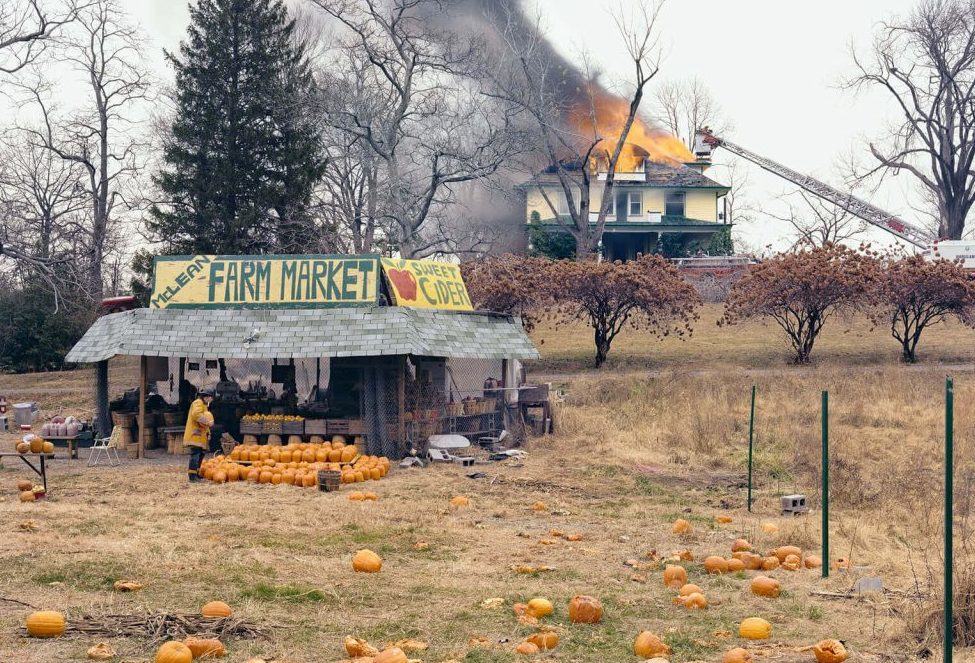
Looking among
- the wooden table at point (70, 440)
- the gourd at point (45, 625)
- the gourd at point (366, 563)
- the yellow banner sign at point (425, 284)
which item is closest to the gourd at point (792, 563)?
the gourd at point (366, 563)

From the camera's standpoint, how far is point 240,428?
2250cm

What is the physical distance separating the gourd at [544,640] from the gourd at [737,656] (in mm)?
1364

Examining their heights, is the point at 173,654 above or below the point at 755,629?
above

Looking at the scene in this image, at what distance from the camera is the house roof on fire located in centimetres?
6188

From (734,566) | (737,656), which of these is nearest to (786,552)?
(734,566)

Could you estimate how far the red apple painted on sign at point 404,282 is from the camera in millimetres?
23219

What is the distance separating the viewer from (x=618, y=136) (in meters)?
61.8

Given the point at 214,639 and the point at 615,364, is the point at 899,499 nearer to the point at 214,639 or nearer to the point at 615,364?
the point at 214,639

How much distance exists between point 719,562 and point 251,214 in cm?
3373

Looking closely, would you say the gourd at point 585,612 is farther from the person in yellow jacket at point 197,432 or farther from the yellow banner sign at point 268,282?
the yellow banner sign at point 268,282

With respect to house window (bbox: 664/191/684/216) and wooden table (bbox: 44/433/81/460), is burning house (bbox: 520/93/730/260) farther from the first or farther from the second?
wooden table (bbox: 44/433/81/460)

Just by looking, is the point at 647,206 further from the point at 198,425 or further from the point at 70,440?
the point at 198,425

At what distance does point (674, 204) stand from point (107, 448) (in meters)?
45.3

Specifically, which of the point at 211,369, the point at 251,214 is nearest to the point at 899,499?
the point at 211,369
